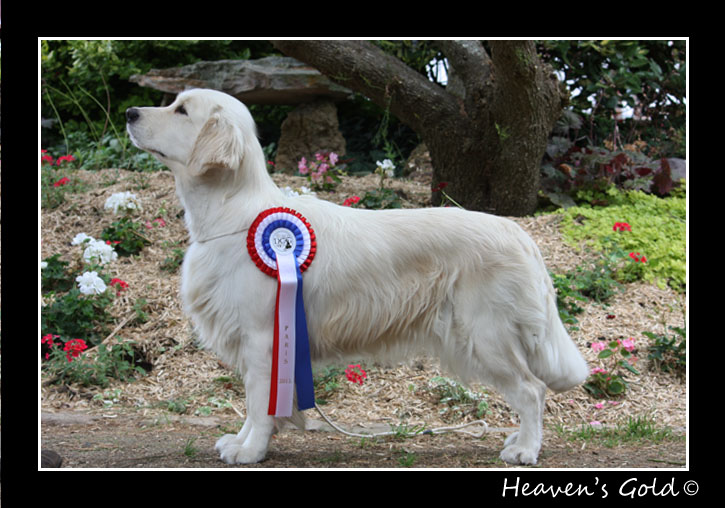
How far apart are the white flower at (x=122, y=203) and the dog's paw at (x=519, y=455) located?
425 cm

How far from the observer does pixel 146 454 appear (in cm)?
338

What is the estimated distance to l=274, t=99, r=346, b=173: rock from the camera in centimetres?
893

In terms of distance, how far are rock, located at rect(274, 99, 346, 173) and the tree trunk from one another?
2.03 meters

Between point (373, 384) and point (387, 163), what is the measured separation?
2.50 m

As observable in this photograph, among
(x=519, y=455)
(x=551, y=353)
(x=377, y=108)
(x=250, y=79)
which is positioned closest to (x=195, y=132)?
(x=551, y=353)

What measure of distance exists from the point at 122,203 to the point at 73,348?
6.07ft

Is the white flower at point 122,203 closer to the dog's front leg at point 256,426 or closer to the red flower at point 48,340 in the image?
the red flower at point 48,340

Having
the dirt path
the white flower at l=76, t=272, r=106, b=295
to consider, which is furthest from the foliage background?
the dirt path

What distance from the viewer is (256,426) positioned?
10.6 feet

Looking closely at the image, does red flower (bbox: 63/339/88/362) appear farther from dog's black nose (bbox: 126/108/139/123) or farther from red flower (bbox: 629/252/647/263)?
red flower (bbox: 629/252/647/263)

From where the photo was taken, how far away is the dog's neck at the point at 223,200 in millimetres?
3324

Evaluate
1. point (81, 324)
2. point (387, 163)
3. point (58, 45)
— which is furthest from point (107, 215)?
point (58, 45)

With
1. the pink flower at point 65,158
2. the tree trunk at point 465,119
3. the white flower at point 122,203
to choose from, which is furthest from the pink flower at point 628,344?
the pink flower at point 65,158

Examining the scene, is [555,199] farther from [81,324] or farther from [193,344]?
[81,324]
